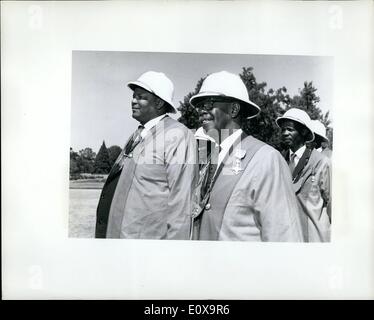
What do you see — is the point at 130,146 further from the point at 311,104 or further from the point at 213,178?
the point at 311,104

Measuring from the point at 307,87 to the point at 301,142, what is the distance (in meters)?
0.22

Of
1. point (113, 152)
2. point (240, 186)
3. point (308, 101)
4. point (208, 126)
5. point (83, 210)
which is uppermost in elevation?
point (308, 101)

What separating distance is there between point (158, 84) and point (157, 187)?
16.5 inches

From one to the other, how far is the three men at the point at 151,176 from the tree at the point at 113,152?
0.05ft

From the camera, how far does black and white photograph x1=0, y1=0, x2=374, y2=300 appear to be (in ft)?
5.99

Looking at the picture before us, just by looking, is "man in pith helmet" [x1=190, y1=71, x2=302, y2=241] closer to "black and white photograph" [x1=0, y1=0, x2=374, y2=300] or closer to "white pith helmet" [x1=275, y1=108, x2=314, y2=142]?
"black and white photograph" [x1=0, y1=0, x2=374, y2=300]

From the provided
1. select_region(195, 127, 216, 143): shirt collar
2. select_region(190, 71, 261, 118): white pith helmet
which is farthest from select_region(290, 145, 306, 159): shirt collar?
select_region(195, 127, 216, 143): shirt collar

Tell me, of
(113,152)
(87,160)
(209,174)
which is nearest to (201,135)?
(209,174)

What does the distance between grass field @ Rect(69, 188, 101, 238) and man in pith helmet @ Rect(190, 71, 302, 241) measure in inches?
16.3

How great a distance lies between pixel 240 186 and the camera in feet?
5.96

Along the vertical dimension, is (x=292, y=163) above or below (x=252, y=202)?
above

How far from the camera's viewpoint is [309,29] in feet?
6.02

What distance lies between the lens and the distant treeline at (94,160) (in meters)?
1.83

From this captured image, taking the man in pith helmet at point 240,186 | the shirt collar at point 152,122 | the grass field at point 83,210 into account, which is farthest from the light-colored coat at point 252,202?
the grass field at point 83,210
